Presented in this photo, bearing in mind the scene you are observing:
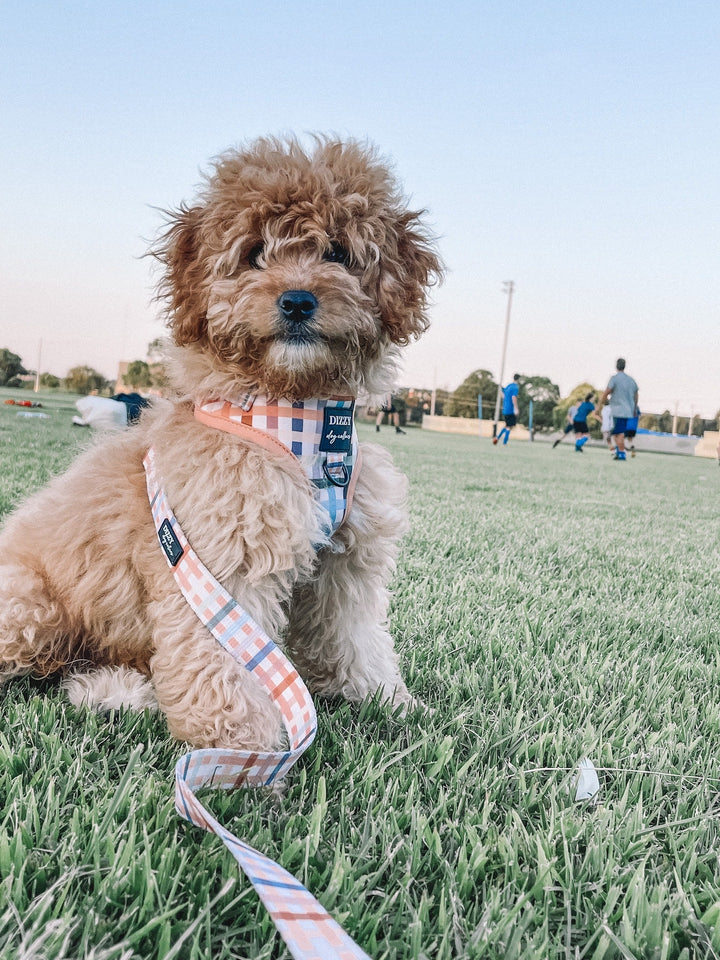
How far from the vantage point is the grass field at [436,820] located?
133cm

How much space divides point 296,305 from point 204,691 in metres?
1.13

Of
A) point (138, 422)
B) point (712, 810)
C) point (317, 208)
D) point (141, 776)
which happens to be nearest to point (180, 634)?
point (141, 776)

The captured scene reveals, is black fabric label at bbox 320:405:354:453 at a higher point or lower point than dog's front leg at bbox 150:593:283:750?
higher

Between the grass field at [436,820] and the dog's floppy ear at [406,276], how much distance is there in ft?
4.19

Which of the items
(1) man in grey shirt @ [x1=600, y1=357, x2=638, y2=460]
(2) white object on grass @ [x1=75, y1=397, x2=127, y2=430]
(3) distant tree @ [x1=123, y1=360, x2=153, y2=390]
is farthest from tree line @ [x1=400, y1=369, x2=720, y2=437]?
(2) white object on grass @ [x1=75, y1=397, x2=127, y2=430]

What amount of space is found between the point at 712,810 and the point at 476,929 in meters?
0.85

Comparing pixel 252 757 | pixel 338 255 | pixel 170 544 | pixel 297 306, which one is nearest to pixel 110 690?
pixel 170 544

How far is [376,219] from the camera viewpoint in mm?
2260

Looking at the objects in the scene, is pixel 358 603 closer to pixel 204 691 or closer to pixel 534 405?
pixel 204 691

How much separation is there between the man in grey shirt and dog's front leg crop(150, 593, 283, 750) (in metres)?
21.0

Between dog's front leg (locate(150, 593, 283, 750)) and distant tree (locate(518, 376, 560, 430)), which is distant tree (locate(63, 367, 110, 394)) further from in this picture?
dog's front leg (locate(150, 593, 283, 750))

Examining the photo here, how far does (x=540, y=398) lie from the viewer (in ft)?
255

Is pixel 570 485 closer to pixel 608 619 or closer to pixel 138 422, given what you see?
pixel 608 619

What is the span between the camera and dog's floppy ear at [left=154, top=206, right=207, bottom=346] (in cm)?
221
